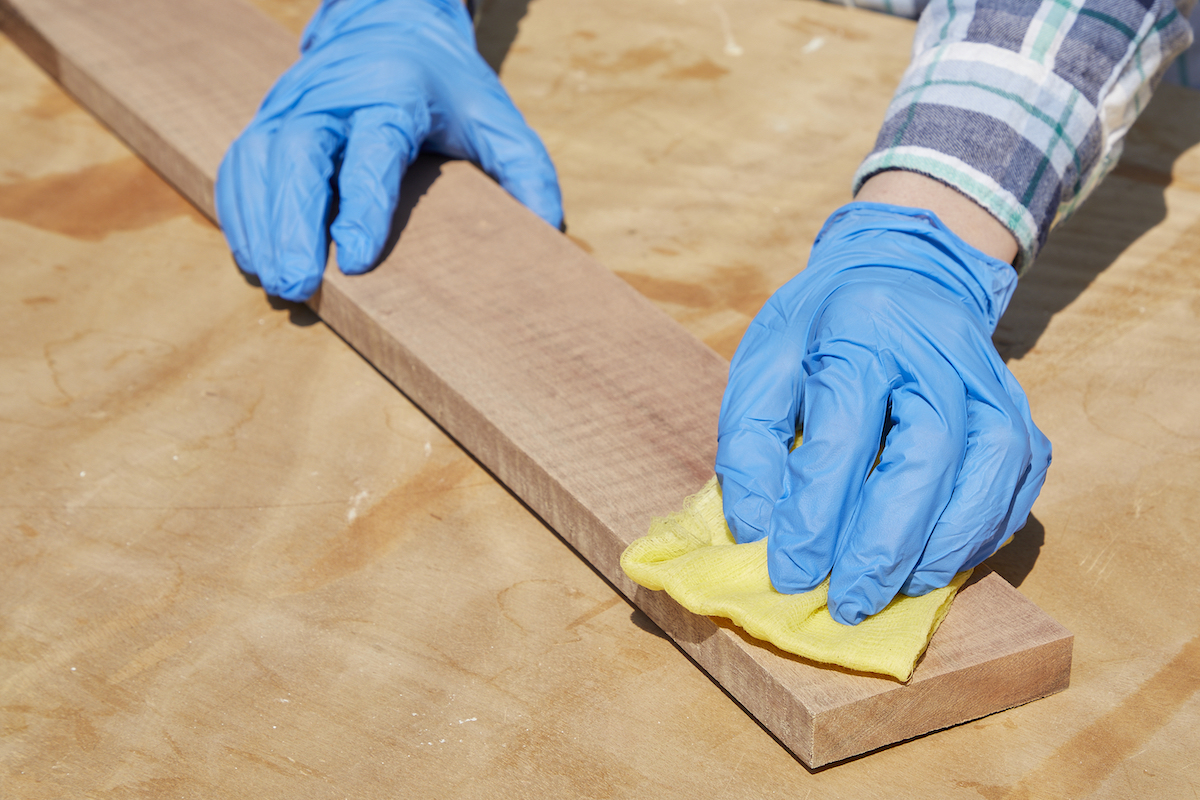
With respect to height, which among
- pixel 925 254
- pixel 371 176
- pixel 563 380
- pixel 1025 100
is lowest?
pixel 563 380

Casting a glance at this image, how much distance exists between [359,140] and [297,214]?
23 cm

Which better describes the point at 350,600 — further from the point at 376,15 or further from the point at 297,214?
the point at 376,15

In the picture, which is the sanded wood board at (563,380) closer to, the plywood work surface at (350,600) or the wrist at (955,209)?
the plywood work surface at (350,600)

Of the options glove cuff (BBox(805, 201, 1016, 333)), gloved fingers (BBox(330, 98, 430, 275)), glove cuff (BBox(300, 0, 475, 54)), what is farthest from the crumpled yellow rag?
glove cuff (BBox(300, 0, 475, 54))

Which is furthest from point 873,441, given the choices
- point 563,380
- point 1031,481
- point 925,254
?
point 563,380

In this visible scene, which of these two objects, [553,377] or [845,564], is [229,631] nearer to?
[553,377]

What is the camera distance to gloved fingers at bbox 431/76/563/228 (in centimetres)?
235

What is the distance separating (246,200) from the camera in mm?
2119

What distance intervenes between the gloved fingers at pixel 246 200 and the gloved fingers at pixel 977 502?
4.86ft

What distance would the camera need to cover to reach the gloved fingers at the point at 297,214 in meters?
2.04

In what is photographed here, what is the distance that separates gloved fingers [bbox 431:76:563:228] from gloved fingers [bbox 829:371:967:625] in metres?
1.25

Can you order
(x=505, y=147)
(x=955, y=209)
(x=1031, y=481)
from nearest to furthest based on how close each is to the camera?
(x=1031, y=481)
(x=955, y=209)
(x=505, y=147)

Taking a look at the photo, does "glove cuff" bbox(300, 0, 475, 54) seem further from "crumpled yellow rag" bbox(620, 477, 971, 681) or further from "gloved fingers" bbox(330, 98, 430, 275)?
"crumpled yellow rag" bbox(620, 477, 971, 681)

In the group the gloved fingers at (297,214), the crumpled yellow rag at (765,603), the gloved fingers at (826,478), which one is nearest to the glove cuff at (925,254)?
the gloved fingers at (826,478)
